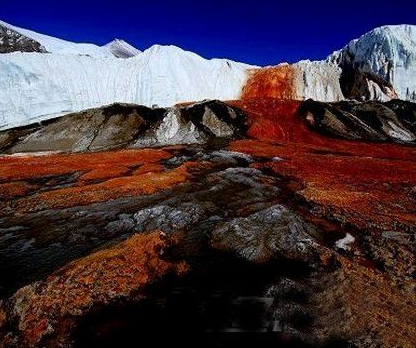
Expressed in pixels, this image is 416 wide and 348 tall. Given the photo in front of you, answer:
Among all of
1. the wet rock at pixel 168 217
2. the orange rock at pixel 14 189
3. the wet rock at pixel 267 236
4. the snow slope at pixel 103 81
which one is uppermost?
the snow slope at pixel 103 81

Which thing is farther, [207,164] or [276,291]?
[207,164]

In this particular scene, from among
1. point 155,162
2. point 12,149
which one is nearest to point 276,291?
point 155,162

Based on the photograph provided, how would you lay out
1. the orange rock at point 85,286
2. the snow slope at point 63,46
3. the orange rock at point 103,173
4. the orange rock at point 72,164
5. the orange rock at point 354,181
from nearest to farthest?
1. the orange rock at point 85,286
2. the orange rock at point 354,181
3. the orange rock at point 103,173
4. the orange rock at point 72,164
5. the snow slope at point 63,46

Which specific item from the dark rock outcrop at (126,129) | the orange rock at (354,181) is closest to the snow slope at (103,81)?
the dark rock outcrop at (126,129)

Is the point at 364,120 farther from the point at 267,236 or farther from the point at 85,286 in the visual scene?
the point at 85,286

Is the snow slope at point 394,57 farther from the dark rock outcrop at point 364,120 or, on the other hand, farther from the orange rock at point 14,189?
the orange rock at point 14,189

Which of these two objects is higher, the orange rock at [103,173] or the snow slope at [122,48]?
the snow slope at [122,48]

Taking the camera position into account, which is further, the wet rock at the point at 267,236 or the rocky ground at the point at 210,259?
the wet rock at the point at 267,236

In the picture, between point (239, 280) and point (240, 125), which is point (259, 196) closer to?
point (239, 280)
